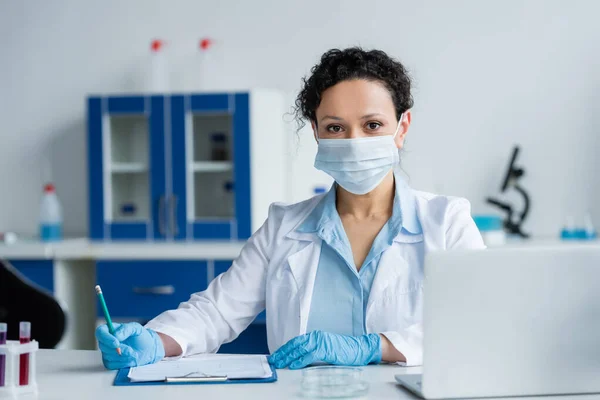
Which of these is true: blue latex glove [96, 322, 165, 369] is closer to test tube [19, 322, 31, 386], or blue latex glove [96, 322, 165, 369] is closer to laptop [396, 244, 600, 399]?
test tube [19, 322, 31, 386]

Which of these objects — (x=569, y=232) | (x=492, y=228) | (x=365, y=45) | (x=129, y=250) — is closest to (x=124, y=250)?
(x=129, y=250)

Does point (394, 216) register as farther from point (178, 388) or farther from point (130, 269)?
point (130, 269)

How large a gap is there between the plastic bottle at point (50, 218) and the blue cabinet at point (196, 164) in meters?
0.27

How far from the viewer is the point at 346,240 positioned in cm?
183

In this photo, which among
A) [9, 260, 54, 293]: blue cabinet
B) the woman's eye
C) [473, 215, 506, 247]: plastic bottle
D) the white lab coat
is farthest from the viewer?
[9, 260, 54, 293]: blue cabinet

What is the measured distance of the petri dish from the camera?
1.25m

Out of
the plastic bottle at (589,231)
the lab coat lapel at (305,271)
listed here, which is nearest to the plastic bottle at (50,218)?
the lab coat lapel at (305,271)

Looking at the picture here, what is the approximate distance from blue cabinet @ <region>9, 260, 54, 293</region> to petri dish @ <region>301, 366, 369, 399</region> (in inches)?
99.9

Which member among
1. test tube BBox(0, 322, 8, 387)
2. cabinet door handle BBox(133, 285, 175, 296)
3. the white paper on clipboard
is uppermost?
test tube BBox(0, 322, 8, 387)

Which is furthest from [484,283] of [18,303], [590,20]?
[590,20]

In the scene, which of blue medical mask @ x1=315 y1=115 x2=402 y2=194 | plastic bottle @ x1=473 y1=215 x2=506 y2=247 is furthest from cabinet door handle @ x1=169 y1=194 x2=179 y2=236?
blue medical mask @ x1=315 y1=115 x2=402 y2=194

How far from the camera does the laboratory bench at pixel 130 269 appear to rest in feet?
11.2

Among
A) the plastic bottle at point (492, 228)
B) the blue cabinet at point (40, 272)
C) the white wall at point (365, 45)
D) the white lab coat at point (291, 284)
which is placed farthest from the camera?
the white wall at point (365, 45)

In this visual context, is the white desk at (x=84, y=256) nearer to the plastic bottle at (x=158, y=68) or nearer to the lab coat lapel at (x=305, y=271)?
the plastic bottle at (x=158, y=68)
